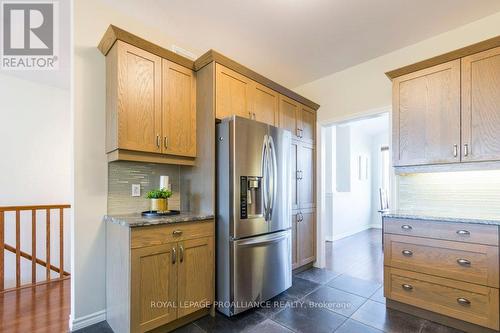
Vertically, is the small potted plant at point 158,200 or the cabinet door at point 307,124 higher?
the cabinet door at point 307,124

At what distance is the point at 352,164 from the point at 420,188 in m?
3.33

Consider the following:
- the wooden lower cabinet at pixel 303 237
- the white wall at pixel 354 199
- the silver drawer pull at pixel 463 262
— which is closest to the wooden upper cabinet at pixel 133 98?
the wooden lower cabinet at pixel 303 237

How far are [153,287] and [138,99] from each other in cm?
151

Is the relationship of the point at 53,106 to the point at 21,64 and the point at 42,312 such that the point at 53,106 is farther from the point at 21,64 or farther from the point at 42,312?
the point at 42,312

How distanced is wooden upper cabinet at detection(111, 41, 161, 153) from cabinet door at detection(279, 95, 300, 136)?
4.93ft

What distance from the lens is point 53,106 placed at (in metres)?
3.93

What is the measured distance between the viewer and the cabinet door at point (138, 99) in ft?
6.34

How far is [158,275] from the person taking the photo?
5.93 ft

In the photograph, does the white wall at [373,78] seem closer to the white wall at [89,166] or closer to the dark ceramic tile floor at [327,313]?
the dark ceramic tile floor at [327,313]

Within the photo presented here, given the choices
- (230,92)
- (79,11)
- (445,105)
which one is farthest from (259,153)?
(79,11)

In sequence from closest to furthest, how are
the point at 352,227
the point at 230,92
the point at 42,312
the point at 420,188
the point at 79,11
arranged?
the point at 79,11 → the point at 42,312 → the point at 230,92 → the point at 420,188 → the point at 352,227

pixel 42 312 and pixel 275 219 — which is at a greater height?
pixel 275 219

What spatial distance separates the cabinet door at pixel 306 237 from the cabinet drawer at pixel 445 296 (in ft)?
3.55

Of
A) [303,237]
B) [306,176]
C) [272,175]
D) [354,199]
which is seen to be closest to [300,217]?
[303,237]
